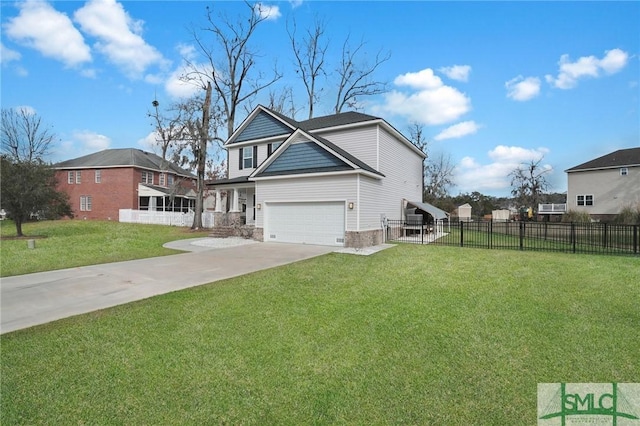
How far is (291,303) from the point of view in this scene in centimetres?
585

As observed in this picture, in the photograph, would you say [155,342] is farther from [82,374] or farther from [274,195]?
[274,195]

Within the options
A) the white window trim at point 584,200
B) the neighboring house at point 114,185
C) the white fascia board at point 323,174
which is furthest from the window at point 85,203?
the white window trim at point 584,200

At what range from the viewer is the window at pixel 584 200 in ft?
112

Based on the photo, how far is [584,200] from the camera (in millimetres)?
34500

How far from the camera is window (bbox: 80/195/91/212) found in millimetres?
34125

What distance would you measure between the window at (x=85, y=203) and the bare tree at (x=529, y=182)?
55.7 meters

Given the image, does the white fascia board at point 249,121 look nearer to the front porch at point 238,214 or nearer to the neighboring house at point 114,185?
the front porch at point 238,214

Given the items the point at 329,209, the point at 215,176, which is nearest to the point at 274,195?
the point at 329,209

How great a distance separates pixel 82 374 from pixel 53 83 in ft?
52.2

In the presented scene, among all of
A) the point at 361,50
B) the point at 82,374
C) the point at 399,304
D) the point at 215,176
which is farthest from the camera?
A: the point at 215,176

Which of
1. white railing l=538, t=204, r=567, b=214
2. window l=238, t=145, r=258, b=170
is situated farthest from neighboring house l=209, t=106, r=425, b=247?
white railing l=538, t=204, r=567, b=214

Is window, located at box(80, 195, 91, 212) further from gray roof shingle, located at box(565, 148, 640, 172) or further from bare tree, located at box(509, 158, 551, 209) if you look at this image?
gray roof shingle, located at box(565, 148, 640, 172)

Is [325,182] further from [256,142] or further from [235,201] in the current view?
[256,142]

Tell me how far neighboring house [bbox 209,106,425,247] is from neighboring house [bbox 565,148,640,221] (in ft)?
89.6
